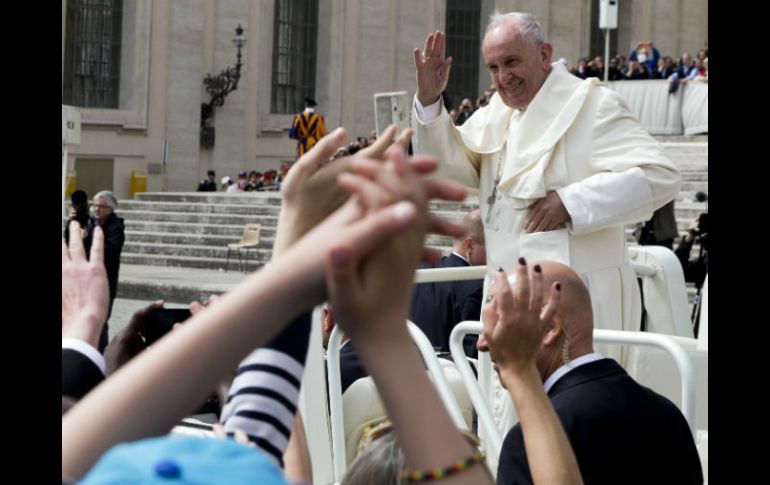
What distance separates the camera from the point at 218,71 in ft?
102

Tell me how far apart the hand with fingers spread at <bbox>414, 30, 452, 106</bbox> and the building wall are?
78.8 feet

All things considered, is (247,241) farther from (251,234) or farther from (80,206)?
(80,206)

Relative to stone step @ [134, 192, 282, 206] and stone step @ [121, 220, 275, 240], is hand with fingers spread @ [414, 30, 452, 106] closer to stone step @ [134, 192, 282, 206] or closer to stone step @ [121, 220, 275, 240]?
stone step @ [121, 220, 275, 240]

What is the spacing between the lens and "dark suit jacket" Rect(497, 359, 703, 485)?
2.69 meters

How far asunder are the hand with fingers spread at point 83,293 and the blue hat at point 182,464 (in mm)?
483

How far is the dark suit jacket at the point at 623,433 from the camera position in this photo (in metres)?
2.69

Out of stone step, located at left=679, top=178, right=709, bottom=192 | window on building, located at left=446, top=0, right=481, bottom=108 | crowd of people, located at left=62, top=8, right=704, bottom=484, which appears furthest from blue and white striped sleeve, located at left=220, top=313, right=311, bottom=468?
window on building, located at left=446, top=0, right=481, bottom=108

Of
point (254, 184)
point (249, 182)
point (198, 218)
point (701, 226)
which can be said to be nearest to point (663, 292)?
point (701, 226)

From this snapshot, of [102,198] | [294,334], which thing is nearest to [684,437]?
[294,334]

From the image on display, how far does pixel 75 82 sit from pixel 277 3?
5.66 m

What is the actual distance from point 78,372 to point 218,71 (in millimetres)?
29883

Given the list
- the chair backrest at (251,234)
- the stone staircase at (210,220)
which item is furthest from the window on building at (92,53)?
the chair backrest at (251,234)

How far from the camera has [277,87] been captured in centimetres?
3291
